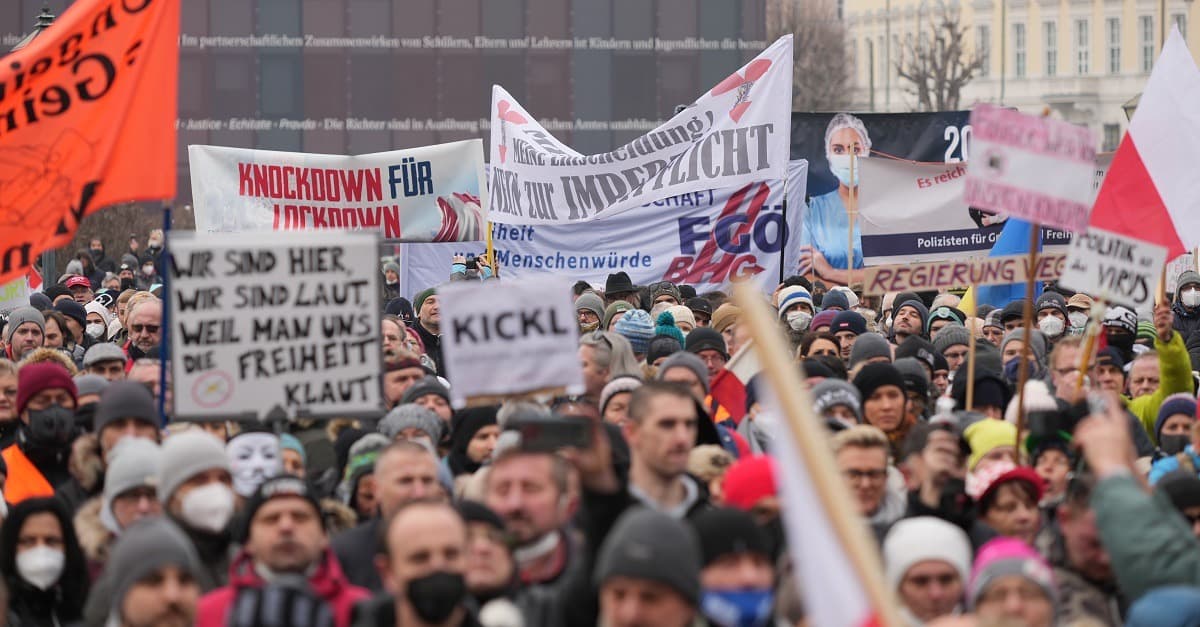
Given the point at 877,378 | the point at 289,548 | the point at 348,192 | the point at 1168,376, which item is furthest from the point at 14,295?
the point at 289,548

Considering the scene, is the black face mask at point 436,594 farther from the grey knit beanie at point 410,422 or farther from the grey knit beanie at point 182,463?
the grey knit beanie at point 410,422

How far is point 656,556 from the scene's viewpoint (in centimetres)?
504

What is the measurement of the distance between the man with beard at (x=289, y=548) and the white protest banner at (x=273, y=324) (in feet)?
4.43

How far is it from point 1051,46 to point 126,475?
93607 millimetres

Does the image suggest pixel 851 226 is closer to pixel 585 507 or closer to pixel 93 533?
pixel 93 533

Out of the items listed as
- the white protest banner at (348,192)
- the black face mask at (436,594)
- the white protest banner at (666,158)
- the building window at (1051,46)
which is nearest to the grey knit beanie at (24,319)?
the white protest banner at (348,192)

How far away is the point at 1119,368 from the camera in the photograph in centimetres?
1052

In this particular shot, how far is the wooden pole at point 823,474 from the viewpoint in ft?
12.8

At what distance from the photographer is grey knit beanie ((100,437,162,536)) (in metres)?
6.91

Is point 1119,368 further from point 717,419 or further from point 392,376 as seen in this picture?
point 392,376

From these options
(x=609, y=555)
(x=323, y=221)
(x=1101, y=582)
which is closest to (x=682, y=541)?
(x=609, y=555)

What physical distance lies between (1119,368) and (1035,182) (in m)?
2.65

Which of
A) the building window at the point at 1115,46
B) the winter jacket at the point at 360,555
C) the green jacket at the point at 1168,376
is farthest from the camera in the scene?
the building window at the point at 1115,46

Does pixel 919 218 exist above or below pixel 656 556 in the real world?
above
